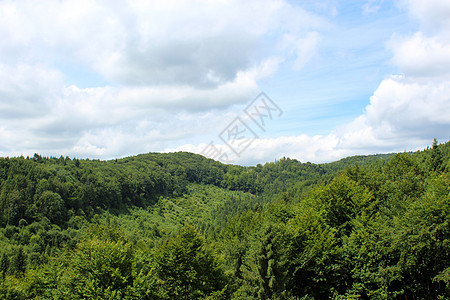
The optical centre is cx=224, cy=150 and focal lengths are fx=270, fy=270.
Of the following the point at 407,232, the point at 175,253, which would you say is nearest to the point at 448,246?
the point at 407,232

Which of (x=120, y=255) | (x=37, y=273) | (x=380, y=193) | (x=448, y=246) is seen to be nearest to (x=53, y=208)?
(x=37, y=273)

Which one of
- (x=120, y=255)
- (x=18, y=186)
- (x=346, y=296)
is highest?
(x=18, y=186)

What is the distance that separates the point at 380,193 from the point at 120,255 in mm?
42972

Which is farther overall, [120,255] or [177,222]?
[177,222]

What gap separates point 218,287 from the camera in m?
35.1

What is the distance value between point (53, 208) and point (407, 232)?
144 metres

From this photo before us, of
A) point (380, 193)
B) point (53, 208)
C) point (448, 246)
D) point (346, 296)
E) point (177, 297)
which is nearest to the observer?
point (448, 246)

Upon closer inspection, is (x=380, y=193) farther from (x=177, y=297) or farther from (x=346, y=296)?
(x=177, y=297)

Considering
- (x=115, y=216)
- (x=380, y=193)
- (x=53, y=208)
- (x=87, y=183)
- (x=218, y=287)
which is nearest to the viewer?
(x=218, y=287)

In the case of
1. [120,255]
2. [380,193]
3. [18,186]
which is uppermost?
[18,186]

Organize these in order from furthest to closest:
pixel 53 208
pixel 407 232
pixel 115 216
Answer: pixel 115 216 → pixel 53 208 → pixel 407 232

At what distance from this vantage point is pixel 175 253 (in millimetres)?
33906

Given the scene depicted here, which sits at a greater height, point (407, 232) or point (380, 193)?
point (380, 193)

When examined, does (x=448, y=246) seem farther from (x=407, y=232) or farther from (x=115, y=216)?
(x=115, y=216)
